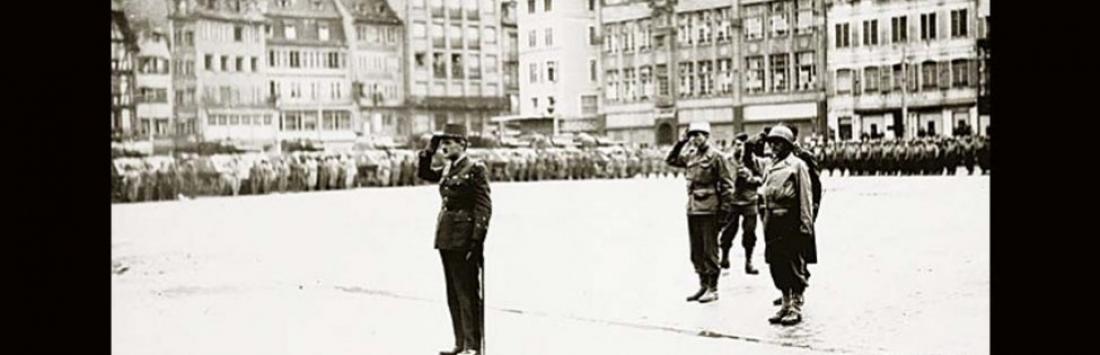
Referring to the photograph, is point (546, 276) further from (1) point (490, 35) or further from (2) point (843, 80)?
(2) point (843, 80)

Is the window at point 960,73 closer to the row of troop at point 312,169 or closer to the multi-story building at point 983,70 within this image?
the multi-story building at point 983,70

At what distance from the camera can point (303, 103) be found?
5559 mm

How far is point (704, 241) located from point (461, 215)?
3.64ft

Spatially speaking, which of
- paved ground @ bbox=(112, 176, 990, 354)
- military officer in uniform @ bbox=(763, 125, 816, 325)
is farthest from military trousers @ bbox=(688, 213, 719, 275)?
military officer in uniform @ bbox=(763, 125, 816, 325)

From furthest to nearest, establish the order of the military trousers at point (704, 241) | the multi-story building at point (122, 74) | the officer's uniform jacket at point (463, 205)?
1. the multi-story building at point (122, 74)
2. the military trousers at point (704, 241)
3. the officer's uniform jacket at point (463, 205)

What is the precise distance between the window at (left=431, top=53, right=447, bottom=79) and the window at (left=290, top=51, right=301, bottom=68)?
55cm

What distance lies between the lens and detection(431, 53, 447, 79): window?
540cm

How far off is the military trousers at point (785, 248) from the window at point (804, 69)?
499mm

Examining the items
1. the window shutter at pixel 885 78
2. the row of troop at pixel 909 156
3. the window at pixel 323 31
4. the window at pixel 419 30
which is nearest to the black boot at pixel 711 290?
the row of troop at pixel 909 156

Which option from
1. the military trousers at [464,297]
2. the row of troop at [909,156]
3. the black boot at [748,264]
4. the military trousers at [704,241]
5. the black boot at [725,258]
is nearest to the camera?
the military trousers at [464,297]

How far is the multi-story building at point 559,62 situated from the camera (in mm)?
5383

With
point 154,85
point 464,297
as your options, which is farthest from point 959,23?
point 154,85

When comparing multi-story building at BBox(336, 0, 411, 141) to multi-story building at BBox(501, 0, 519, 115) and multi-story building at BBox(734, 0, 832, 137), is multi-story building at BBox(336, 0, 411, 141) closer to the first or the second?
multi-story building at BBox(501, 0, 519, 115)
